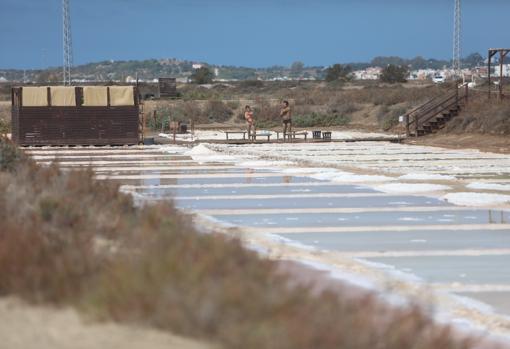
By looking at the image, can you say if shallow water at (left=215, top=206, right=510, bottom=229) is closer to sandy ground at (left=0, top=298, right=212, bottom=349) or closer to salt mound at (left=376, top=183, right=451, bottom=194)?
salt mound at (left=376, top=183, right=451, bottom=194)

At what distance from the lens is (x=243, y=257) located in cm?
868

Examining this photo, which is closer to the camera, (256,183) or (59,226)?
(59,226)

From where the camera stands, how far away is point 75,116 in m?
39.9

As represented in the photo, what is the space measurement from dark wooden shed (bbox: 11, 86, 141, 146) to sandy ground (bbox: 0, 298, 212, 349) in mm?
32570

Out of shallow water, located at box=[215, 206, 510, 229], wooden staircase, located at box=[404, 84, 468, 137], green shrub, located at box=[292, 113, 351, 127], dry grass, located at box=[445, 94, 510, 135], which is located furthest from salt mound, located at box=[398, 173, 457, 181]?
green shrub, located at box=[292, 113, 351, 127]

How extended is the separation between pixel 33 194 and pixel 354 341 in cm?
664

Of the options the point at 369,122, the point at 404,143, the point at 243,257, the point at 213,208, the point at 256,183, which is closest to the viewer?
the point at 243,257

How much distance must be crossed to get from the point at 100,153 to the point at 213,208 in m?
18.0

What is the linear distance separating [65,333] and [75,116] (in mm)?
33305

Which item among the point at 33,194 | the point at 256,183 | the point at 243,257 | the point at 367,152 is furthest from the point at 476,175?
the point at 243,257

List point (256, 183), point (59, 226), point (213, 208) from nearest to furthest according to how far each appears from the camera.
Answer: point (59, 226) → point (213, 208) → point (256, 183)

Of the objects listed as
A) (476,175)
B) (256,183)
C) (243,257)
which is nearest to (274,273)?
(243,257)

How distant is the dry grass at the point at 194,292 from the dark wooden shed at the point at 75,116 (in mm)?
29852

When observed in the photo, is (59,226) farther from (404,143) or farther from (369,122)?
(369,122)
